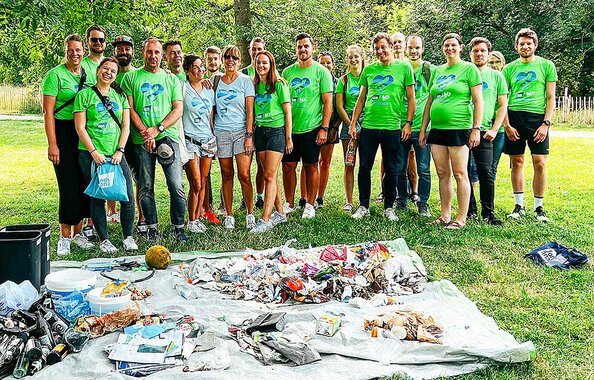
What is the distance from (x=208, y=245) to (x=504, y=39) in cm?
2286

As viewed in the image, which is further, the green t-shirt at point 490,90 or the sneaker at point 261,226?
the green t-shirt at point 490,90

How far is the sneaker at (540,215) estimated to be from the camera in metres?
7.27

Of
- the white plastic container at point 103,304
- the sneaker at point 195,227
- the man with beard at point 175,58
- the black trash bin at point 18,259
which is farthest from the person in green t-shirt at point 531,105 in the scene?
the black trash bin at point 18,259

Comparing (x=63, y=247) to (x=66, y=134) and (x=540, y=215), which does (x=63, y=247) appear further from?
(x=540, y=215)

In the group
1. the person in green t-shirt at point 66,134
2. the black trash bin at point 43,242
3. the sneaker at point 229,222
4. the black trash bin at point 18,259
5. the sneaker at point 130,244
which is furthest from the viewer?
the sneaker at point 229,222

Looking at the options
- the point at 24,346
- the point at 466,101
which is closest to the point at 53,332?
the point at 24,346

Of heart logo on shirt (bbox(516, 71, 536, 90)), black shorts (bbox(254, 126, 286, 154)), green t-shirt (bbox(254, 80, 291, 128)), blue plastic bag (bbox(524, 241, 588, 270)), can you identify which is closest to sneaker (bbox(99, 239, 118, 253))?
black shorts (bbox(254, 126, 286, 154))

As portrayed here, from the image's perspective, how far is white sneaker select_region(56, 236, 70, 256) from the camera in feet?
20.0

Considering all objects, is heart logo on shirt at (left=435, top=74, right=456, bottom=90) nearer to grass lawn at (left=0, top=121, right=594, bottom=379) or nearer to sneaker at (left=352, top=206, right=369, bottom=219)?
grass lawn at (left=0, top=121, right=594, bottom=379)

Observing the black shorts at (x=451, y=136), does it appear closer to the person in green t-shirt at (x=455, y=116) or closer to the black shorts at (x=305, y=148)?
the person in green t-shirt at (x=455, y=116)

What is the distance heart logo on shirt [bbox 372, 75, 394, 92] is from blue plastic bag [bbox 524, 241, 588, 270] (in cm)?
249

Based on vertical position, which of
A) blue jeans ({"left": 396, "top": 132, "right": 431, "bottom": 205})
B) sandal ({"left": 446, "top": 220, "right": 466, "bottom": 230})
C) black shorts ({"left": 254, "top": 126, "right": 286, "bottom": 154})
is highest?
black shorts ({"left": 254, "top": 126, "right": 286, "bottom": 154})

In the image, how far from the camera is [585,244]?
6.32m

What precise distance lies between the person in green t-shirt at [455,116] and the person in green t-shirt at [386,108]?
1.13 feet
